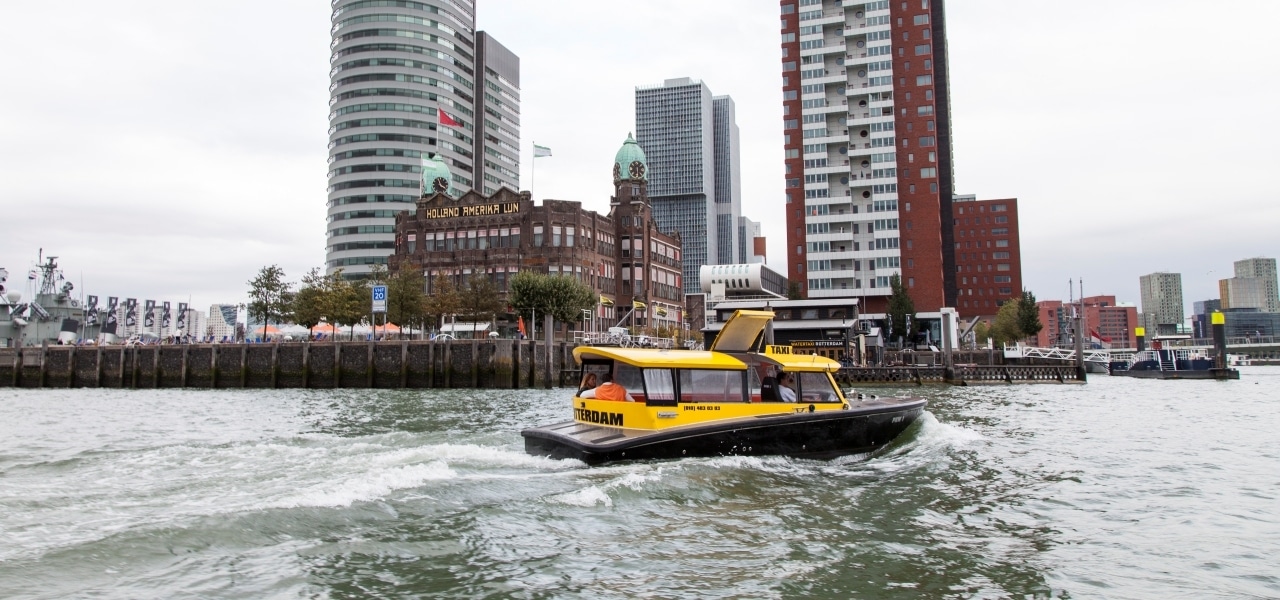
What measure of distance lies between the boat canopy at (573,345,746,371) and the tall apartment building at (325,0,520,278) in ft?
439

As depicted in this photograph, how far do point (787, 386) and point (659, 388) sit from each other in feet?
11.4

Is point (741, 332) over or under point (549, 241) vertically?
under

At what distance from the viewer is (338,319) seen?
7619 centimetres

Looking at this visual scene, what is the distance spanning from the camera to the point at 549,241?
9281 centimetres

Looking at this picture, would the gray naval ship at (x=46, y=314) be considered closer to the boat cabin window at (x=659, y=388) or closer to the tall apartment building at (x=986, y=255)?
the boat cabin window at (x=659, y=388)

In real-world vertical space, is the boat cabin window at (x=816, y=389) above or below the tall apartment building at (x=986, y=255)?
below

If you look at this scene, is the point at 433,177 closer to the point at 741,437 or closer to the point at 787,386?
the point at 787,386

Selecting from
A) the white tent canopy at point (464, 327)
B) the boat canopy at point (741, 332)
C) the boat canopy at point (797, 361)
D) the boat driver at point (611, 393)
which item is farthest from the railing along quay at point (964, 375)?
the boat driver at point (611, 393)

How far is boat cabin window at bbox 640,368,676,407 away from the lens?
691 inches

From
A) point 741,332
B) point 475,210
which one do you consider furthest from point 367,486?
point 475,210

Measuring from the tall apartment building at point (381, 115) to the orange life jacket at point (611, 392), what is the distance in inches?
5292

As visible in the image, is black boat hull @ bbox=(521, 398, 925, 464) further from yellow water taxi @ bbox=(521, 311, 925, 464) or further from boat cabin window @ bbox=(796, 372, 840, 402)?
boat cabin window @ bbox=(796, 372, 840, 402)

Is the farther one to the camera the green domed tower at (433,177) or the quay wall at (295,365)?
the green domed tower at (433,177)

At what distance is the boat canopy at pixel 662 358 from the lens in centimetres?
1773
